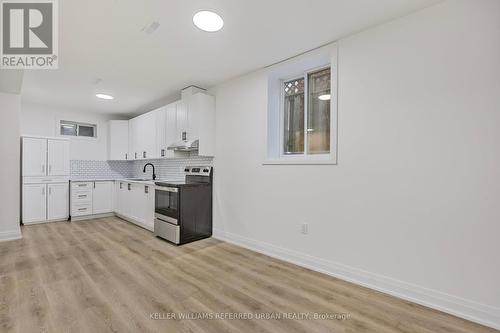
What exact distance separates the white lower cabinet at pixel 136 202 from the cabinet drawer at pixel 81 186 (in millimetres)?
496

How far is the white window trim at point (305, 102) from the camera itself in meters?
2.53

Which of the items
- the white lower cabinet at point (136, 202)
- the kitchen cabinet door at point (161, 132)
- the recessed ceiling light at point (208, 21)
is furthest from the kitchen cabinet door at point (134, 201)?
the recessed ceiling light at point (208, 21)

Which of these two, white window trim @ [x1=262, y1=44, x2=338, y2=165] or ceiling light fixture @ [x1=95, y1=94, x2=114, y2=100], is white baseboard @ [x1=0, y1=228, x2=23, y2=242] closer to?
ceiling light fixture @ [x1=95, y1=94, x2=114, y2=100]

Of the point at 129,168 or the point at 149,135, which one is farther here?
the point at 129,168

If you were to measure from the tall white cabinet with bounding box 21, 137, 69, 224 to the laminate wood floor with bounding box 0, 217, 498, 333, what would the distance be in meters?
1.72

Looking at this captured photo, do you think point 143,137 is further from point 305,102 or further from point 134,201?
point 305,102

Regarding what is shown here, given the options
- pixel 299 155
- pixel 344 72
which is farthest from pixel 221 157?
pixel 344 72

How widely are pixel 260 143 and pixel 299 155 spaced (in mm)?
543

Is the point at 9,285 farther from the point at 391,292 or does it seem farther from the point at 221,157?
the point at 391,292

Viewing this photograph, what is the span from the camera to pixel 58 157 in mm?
4863

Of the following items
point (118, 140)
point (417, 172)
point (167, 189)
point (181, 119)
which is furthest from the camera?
point (118, 140)

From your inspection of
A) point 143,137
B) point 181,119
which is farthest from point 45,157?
point 181,119

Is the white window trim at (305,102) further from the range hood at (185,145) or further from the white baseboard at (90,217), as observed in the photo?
the white baseboard at (90,217)

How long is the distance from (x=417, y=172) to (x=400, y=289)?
1.02 meters
